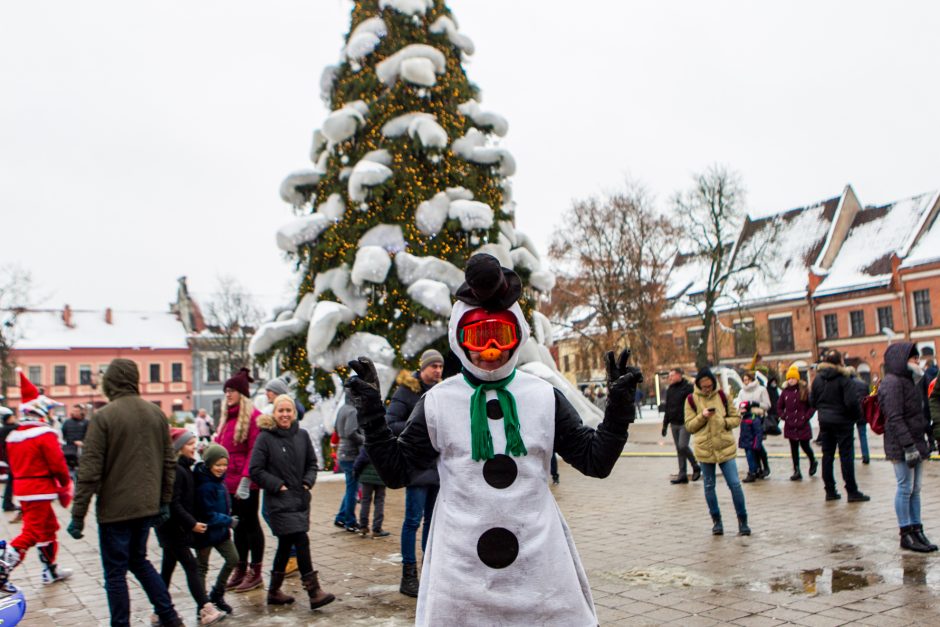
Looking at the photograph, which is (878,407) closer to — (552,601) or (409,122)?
(552,601)

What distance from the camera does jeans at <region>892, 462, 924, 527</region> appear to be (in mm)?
7102

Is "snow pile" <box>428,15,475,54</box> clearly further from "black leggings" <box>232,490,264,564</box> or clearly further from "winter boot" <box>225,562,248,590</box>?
"winter boot" <box>225,562,248,590</box>

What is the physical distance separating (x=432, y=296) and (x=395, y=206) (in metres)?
2.11

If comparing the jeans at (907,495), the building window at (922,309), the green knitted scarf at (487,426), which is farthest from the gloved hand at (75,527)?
the building window at (922,309)

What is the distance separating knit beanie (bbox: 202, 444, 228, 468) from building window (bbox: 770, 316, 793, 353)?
168ft

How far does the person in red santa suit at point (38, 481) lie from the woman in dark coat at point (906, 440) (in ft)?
24.0

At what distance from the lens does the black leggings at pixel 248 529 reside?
715 centimetres

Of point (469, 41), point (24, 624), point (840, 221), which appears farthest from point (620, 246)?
point (24, 624)

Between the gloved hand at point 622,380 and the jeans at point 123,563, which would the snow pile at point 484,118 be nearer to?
the jeans at point 123,563

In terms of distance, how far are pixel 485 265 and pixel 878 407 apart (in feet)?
18.6

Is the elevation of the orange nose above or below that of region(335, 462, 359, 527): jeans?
above

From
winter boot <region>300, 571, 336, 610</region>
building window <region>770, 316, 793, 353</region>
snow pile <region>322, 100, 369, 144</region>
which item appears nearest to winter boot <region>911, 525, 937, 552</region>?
winter boot <region>300, 571, 336, 610</region>

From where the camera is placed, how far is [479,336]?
11.0 ft

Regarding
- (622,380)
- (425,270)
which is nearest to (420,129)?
(425,270)
